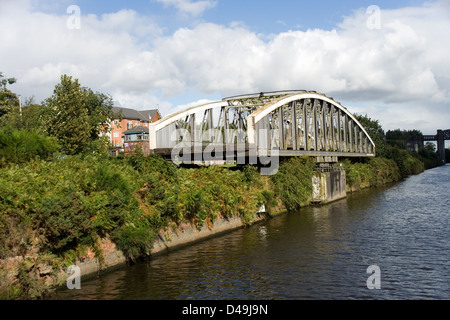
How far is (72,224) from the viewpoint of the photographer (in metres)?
15.1

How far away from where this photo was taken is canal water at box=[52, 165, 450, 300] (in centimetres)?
1441

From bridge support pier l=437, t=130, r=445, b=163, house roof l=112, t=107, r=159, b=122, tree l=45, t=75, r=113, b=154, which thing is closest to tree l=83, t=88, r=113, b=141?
tree l=45, t=75, r=113, b=154

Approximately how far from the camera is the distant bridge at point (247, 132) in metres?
30.5

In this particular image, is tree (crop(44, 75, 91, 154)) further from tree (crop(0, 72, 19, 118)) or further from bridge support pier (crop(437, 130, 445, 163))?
bridge support pier (crop(437, 130, 445, 163))

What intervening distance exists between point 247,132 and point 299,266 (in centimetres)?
1455

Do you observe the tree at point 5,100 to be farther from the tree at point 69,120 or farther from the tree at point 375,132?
the tree at point 375,132

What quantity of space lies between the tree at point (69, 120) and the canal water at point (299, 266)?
17315 mm

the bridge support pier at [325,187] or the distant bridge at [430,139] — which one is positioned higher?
the distant bridge at [430,139]

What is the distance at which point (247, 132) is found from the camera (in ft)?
99.0

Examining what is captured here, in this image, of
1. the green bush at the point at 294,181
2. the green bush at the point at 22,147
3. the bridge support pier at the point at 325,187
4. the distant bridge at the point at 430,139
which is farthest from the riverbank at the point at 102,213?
the distant bridge at the point at 430,139

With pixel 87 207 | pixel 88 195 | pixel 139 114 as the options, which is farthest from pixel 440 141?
pixel 87 207
